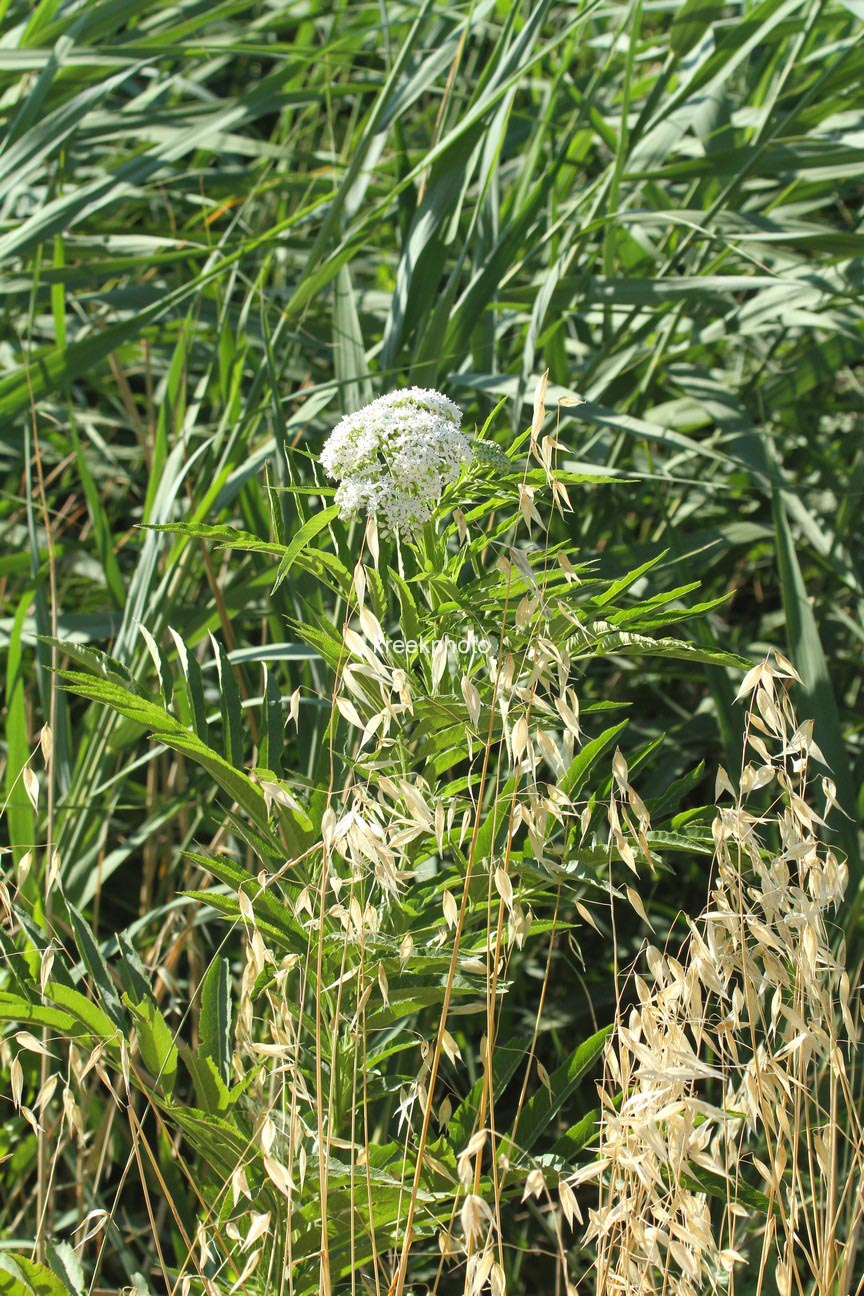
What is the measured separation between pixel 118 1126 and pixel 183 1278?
640 mm

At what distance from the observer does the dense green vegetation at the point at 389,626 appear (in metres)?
0.69

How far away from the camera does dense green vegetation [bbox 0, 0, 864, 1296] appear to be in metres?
0.69

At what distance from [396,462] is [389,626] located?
Answer: 365 mm

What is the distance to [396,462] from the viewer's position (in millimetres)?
693

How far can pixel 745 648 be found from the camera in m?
1.43

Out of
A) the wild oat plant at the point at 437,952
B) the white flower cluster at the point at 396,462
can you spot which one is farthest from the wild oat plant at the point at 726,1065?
the white flower cluster at the point at 396,462

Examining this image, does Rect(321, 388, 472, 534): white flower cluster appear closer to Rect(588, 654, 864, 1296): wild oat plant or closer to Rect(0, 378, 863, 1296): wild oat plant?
Rect(0, 378, 863, 1296): wild oat plant

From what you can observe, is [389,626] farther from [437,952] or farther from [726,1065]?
[726,1065]

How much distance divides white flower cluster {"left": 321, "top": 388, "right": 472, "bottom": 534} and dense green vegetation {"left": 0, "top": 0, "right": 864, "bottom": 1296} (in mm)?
17

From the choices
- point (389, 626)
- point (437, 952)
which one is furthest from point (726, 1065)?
point (389, 626)

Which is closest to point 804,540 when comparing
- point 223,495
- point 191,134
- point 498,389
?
point 498,389

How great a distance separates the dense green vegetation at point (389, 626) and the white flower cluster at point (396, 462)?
0.06 feet

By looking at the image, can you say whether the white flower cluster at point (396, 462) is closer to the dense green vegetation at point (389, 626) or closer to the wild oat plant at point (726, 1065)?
the dense green vegetation at point (389, 626)

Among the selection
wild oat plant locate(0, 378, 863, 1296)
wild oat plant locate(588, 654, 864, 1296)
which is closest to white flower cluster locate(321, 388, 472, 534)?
wild oat plant locate(0, 378, 863, 1296)
